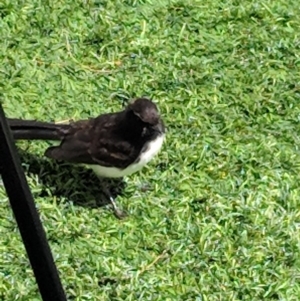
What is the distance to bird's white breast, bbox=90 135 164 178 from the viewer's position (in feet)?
18.1

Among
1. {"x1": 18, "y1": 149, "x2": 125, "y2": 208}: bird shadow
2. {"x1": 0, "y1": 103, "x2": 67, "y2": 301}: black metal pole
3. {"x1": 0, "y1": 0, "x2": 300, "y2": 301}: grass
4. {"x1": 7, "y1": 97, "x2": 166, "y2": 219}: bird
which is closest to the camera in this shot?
{"x1": 0, "y1": 103, "x2": 67, "y2": 301}: black metal pole

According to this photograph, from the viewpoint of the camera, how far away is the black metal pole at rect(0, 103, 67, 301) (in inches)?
114

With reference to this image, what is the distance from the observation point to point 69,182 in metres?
5.76

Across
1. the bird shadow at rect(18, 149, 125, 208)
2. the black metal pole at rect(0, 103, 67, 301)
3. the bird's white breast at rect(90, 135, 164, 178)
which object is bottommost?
the bird shadow at rect(18, 149, 125, 208)

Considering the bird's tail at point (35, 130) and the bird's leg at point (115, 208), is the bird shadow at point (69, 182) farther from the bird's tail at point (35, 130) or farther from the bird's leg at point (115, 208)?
the bird's tail at point (35, 130)

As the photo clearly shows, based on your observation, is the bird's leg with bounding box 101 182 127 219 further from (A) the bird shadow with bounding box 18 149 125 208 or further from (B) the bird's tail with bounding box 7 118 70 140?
(B) the bird's tail with bounding box 7 118 70 140

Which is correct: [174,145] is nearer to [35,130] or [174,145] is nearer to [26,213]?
Answer: [35,130]

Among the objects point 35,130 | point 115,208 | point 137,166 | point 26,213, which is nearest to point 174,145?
point 137,166

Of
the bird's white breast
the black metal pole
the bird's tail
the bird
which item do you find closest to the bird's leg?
the bird


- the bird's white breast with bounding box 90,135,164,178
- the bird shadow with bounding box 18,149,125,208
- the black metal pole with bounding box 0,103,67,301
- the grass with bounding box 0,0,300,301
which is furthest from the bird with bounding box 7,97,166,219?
the black metal pole with bounding box 0,103,67,301

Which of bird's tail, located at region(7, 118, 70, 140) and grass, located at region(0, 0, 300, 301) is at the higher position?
bird's tail, located at region(7, 118, 70, 140)

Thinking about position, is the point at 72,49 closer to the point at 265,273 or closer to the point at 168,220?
the point at 168,220

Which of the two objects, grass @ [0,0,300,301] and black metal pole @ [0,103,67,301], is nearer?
black metal pole @ [0,103,67,301]

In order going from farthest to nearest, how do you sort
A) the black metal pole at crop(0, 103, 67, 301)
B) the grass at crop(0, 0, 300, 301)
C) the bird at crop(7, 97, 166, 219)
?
the bird at crop(7, 97, 166, 219) → the grass at crop(0, 0, 300, 301) → the black metal pole at crop(0, 103, 67, 301)
